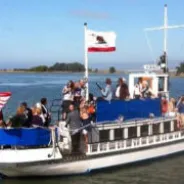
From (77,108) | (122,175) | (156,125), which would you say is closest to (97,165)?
(122,175)

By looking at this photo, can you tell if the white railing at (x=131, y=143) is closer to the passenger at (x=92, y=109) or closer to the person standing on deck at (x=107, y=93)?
the passenger at (x=92, y=109)

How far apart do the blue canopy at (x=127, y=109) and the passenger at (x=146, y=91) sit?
499mm

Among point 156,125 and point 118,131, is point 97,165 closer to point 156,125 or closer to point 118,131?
point 118,131

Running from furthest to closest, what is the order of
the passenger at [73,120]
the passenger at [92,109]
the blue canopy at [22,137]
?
the passenger at [92,109], the passenger at [73,120], the blue canopy at [22,137]

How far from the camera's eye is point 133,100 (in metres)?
22.0

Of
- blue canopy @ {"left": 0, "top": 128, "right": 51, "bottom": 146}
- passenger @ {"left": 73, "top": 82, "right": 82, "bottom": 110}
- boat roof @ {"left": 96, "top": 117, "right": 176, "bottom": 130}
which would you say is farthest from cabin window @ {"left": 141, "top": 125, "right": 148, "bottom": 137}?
blue canopy @ {"left": 0, "top": 128, "right": 51, "bottom": 146}

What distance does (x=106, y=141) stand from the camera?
67.8ft

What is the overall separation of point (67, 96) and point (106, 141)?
2578mm

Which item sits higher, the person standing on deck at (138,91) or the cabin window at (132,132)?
the person standing on deck at (138,91)

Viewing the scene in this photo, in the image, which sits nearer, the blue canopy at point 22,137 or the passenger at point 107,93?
the blue canopy at point 22,137

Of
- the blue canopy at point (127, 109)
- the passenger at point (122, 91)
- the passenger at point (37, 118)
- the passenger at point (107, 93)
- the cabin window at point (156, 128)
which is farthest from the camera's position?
the cabin window at point (156, 128)

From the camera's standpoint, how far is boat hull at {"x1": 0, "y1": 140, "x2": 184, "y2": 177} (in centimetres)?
1841

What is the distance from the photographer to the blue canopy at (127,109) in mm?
20797

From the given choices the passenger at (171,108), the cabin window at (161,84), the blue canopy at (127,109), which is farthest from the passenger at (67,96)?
the passenger at (171,108)
